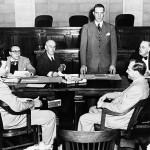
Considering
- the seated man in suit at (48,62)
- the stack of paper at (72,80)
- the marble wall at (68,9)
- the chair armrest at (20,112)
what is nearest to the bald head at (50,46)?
the seated man in suit at (48,62)

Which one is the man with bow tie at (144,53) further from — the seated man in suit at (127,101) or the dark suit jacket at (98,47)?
the seated man in suit at (127,101)

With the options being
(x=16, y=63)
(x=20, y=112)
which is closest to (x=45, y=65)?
(x=16, y=63)

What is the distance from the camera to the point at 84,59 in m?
4.74

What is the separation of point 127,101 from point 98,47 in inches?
75.6

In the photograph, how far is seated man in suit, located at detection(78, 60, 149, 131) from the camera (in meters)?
2.94

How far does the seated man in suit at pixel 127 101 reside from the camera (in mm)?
2938

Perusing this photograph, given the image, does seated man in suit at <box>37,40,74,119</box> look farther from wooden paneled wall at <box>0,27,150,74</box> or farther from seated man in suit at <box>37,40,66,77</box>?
wooden paneled wall at <box>0,27,150,74</box>

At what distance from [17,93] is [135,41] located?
472 cm

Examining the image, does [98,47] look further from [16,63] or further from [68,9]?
[68,9]

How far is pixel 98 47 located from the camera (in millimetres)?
4734

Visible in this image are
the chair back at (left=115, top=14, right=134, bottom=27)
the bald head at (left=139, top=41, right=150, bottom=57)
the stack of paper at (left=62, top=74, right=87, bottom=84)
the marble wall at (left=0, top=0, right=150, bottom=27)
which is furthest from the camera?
the marble wall at (left=0, top=0, right=150, bottom=27)

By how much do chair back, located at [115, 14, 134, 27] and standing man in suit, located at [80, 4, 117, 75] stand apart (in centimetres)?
332

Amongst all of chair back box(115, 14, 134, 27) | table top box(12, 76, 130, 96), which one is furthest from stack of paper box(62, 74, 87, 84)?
chair back box(115, 14, 134, 27)

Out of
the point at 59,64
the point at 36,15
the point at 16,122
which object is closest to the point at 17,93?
the point at 16,122
